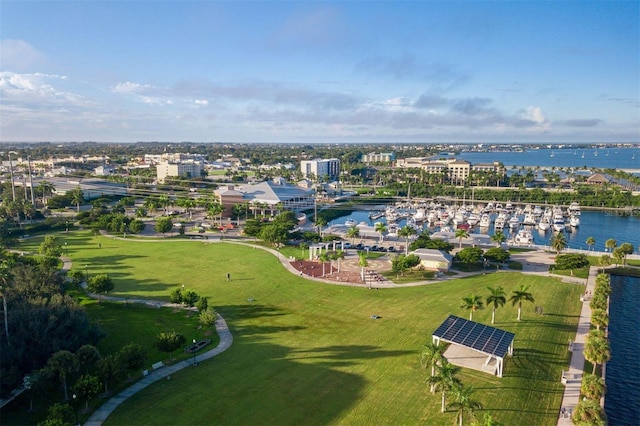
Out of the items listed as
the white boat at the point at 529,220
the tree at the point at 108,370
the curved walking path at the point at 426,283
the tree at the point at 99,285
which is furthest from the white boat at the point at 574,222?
the tree at the point at 108,370

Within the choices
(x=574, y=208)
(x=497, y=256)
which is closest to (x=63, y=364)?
(x=497, y=256)

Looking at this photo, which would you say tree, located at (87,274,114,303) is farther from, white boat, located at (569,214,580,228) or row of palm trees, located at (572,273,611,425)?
white boat, located at (569,214,580,228)

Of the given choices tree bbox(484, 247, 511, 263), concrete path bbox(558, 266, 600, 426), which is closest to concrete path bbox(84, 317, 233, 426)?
concrete path bbox(558, 266, 600, 426)

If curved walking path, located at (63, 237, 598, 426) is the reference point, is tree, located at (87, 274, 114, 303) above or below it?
above

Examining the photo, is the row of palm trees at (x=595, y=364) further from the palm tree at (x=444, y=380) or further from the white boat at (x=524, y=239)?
the white boat at (x=524, y=239)

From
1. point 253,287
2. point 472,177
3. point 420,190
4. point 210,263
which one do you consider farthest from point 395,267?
point 472,177

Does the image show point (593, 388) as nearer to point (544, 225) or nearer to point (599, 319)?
point (599, 319)
